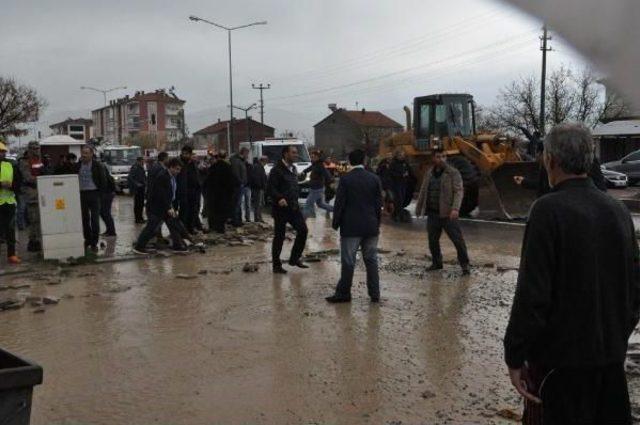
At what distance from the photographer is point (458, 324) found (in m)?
6.90

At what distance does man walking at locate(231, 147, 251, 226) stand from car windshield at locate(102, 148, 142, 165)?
57.4 feet

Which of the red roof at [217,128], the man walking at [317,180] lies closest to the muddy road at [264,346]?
the man walking at [317,180]

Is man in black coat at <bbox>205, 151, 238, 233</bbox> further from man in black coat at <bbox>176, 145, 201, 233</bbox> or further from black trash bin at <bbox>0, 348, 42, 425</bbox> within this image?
black trash bin at <bbox>0, 348, 42, 425</bbox>

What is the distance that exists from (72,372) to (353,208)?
11.6 ft

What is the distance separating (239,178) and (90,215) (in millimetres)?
4045

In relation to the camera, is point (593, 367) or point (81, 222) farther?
point (81, 222)

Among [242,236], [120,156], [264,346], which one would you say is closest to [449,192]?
[264,346]

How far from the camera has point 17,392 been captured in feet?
9.73

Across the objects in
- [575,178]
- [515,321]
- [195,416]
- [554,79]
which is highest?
[554,79]

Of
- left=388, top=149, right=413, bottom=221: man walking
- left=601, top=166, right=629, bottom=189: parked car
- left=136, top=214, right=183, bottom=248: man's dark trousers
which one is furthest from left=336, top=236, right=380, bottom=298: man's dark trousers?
left=601, top=166, right=629, bottom=189: parked car

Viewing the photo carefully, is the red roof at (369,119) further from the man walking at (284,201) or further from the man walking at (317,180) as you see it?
the man walking at (284,201)

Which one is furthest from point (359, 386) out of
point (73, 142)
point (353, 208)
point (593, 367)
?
point (73, 142)

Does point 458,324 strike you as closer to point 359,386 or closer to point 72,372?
point 359,386

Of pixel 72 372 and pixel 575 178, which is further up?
pixel 575 178
